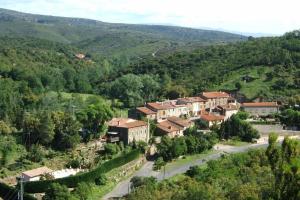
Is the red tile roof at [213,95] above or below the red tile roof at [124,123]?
above

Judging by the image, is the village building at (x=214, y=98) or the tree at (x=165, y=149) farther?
the village building at (x=214, y=98)

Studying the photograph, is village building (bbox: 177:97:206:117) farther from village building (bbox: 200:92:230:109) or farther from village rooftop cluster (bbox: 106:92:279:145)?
village building (bbox: 200:92:230:109)

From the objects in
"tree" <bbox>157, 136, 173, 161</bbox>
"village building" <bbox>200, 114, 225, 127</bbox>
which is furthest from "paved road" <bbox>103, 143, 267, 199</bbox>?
"village building" <bbox>200, 114, 225, 127</bbox>

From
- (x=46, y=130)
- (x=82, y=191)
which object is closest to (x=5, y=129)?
(x=46, y=130)

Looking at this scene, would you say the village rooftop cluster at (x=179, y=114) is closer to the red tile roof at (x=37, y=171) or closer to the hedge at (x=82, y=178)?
the hedge at (x=82, y=178)

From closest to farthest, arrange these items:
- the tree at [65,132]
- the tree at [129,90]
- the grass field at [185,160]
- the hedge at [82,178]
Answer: the hedge at [82,178], the tree at [65,132], the grass field at [185,160], the tree at [129,90]

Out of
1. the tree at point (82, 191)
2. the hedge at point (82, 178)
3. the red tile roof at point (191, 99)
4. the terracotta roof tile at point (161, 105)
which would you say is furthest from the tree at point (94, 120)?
the red tile roof at point (191, 99)
